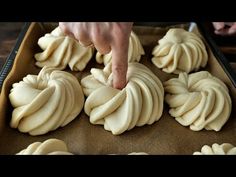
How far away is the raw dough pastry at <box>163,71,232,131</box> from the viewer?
1.45m

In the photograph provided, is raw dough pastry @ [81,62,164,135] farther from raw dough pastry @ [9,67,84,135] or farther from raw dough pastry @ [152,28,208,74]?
raw dough pastry @ [152,28,208,74]

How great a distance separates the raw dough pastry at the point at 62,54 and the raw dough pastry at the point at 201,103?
21.7 inches

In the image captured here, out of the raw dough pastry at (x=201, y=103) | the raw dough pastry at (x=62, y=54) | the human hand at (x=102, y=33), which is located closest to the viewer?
the human hand at (x=102, y=33)

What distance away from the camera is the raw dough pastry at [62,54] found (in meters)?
1.79

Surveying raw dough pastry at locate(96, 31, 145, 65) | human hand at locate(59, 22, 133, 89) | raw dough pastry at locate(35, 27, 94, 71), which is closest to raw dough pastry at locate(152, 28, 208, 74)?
raw dough pastry at locate(96, 31, 145, 65)

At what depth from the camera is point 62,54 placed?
1.78 m

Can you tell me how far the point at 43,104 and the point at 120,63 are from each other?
0.47 metres

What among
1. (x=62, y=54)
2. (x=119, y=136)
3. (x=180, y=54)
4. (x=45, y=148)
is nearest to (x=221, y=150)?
(x=119, y=136)

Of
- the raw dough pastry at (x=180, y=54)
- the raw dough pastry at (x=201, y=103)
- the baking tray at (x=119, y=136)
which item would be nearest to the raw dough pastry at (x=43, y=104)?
the baking tray at (x=119, y=136)

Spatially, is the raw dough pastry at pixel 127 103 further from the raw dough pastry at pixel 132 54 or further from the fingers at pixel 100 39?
the fingers at pixel 100 39

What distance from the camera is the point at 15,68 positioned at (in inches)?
63.2

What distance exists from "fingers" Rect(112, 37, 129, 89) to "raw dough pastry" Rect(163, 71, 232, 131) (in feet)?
0.98
